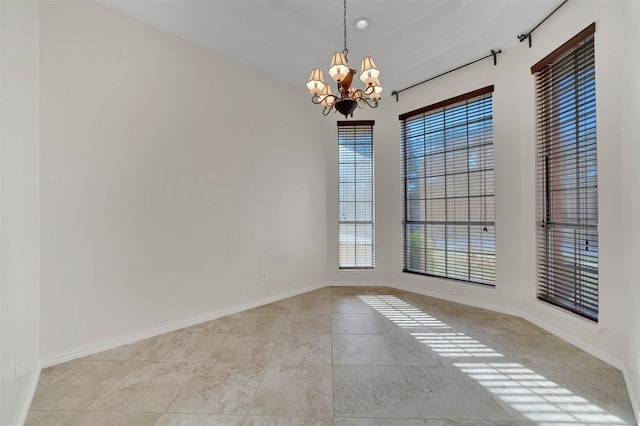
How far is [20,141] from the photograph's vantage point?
1781mm

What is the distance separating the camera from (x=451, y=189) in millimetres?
3756

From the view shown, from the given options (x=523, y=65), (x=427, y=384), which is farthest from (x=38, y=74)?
(x=523, y=65)

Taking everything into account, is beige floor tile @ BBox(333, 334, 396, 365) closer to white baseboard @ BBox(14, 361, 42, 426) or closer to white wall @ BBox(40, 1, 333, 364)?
white wall @ BBox(40, 1, 333, 364)

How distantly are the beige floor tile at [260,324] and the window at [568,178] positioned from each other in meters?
3.02

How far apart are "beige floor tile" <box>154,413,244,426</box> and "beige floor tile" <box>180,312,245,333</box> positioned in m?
1.22

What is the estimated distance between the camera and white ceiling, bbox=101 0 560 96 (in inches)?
102

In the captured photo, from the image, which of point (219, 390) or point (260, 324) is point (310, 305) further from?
point (219, 390)

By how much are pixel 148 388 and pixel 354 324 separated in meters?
1.97

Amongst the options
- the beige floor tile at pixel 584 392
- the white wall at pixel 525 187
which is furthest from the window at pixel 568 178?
the beige floor tile at pixel 584 392

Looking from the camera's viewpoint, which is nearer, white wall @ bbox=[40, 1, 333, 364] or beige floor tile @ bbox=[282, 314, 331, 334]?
white wall @ bbox=[40, 1, 333, 364]

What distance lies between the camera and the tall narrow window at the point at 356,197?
449 centimetres

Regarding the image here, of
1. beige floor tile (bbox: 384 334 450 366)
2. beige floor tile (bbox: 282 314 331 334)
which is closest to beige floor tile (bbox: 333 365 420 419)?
beige floor tile (bbox: 384 334 450 366)

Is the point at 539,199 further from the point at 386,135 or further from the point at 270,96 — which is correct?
the point at 270,96

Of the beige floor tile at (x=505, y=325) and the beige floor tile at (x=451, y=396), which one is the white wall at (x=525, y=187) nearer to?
the beige floor tile at (x=505, y=325)
